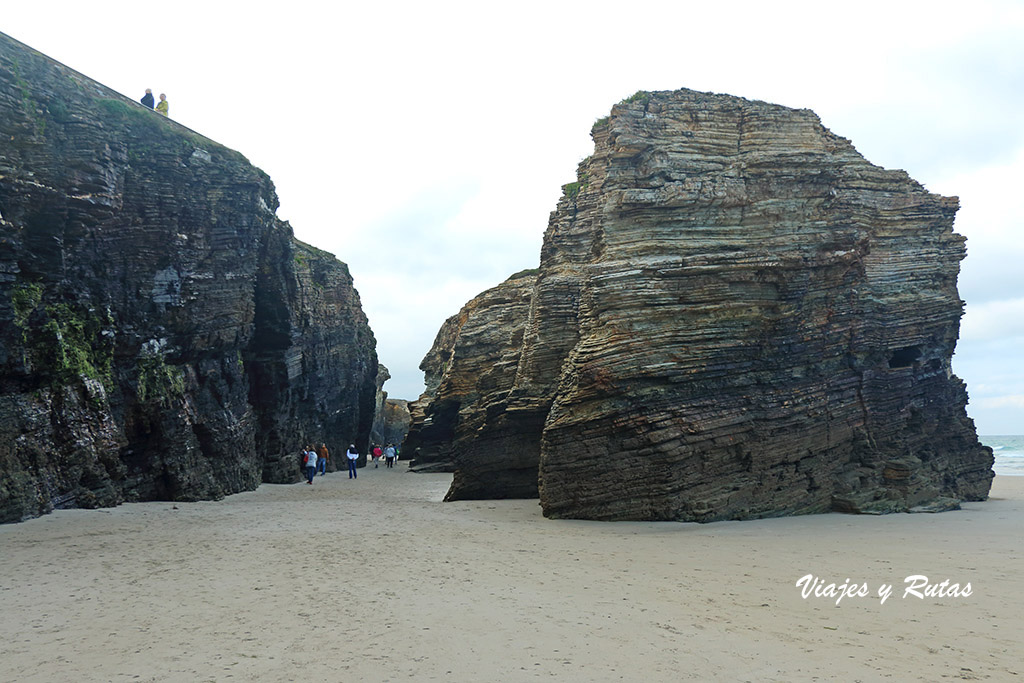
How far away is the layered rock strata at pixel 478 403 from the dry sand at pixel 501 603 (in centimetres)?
747

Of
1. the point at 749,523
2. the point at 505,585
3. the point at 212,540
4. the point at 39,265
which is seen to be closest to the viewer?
the point at 505,585

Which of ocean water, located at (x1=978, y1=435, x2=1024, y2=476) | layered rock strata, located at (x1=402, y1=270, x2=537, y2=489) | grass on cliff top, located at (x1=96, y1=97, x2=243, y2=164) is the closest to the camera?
grass on cliff top, located at (x1=96, y1=97, x2=243, y2=164)

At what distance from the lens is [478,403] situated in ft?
99.3

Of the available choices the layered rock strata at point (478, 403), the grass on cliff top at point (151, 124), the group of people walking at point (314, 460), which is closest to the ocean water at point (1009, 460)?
the layered rock strata at point (478, 403)

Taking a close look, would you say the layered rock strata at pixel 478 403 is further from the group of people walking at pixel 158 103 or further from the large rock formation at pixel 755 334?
the group of people walking at pixel 158 103

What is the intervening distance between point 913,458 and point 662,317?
338 inches

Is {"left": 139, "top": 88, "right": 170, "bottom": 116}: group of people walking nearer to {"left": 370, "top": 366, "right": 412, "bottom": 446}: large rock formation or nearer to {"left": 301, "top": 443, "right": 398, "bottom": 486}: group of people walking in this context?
{"left": 301, "top": 443, "right": 398, "bottom": 486}: group of people walking

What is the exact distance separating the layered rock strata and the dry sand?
24.5 ft

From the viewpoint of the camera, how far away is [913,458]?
19.6 meters

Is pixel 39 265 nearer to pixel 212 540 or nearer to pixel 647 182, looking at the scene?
pixel 212 540

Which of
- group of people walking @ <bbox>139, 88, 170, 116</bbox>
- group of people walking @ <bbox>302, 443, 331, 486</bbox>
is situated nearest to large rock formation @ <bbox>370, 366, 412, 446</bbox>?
group of people walking @ <bbox>302, 443, 331, 486</bbox>

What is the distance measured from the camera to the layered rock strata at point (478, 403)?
24125 mm

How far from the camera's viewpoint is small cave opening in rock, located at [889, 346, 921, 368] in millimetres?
20828

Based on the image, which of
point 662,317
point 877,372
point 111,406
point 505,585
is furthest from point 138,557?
point 877,372
